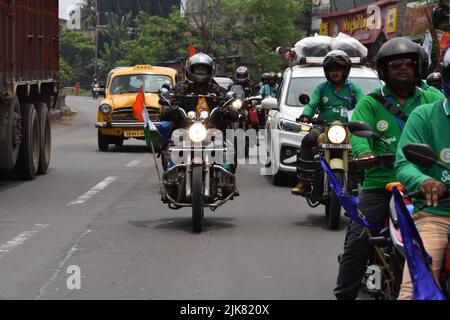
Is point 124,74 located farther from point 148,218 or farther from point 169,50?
point 169,50

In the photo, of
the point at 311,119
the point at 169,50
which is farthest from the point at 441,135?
the point at 169,50

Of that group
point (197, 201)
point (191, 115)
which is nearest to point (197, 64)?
point (191, 115)

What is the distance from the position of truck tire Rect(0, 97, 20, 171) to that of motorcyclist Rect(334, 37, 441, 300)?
865 cm

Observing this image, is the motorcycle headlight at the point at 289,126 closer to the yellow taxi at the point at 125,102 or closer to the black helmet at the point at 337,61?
the black helmet at the point at 337,61

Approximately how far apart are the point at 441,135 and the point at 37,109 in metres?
12.5

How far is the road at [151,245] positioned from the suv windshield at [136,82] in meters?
8.25

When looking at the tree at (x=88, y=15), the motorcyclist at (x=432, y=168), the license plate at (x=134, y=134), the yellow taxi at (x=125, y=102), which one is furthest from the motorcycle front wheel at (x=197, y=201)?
the tree at (x=88, y=15)

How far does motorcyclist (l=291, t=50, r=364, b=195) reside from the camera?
35.2 feet

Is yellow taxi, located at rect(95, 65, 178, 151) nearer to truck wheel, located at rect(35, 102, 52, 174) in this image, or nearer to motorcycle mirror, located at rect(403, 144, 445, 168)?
truck wheel, located at rect(35, 102, 52, 174)

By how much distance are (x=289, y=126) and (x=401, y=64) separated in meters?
8.54

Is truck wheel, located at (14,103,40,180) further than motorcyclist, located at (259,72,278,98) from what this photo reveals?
No

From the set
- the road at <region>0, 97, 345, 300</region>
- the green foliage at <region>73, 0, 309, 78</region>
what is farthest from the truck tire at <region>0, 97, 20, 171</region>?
the green foliage at <region>73, 0, 309, 78</region>

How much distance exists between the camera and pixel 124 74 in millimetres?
23766

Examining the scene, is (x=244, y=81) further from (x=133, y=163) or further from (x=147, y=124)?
(x=147, y=124)
